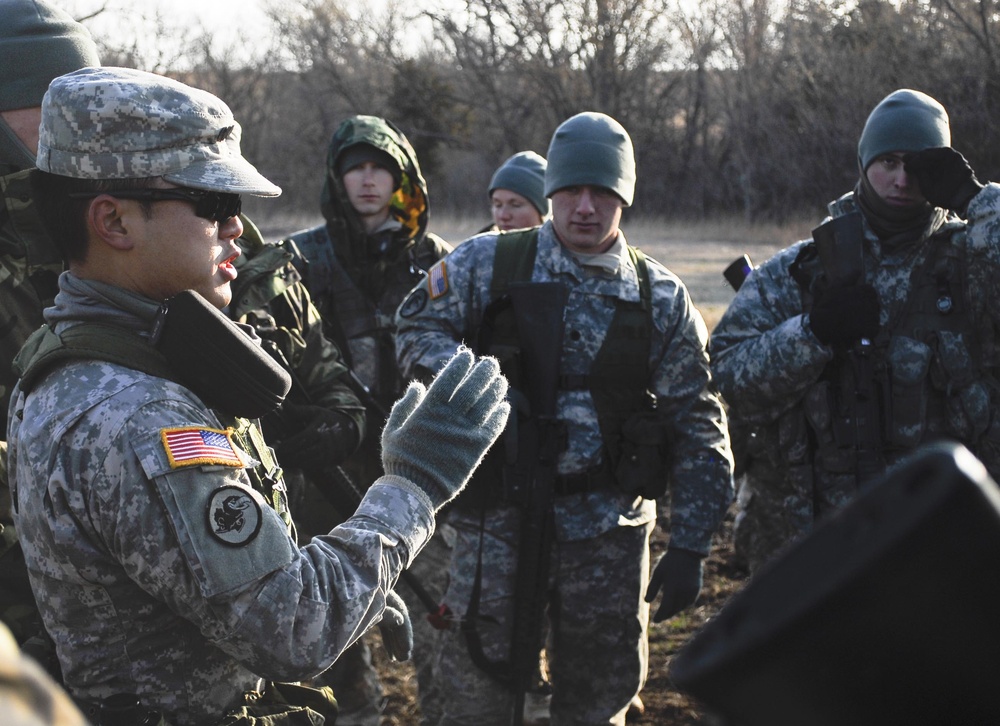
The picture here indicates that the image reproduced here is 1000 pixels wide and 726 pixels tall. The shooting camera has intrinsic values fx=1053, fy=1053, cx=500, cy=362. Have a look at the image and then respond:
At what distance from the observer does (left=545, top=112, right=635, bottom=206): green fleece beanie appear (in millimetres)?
3686

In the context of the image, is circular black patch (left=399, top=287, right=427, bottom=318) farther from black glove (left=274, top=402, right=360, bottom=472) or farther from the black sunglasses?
the black sunglasses

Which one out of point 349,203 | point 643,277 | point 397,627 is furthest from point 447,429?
point 349,203

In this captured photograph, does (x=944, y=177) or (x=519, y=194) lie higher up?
(x=944, y=177)

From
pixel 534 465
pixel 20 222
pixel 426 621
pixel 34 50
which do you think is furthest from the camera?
pixel 426 621

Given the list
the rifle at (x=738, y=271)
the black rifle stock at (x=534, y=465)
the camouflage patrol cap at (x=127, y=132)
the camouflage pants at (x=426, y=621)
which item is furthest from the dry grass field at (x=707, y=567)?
the rifle at (x=738, y=271)

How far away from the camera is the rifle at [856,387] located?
368 cm

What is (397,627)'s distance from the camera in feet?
7.36

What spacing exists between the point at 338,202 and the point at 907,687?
449cm

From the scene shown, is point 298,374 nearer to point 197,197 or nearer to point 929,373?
point 197,197

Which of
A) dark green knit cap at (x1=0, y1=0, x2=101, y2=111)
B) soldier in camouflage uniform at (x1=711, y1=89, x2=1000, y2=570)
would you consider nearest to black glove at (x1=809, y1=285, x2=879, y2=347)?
soldier in camouflage uniform at (x1=711, y1=89, x2=1000, y2=570)

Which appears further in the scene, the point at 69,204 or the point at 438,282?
the point at 438,282

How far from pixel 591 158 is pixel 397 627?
6.64 feet

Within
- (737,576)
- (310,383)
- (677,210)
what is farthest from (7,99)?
(677,210)

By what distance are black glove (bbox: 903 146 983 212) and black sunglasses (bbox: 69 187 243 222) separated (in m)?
2.65
